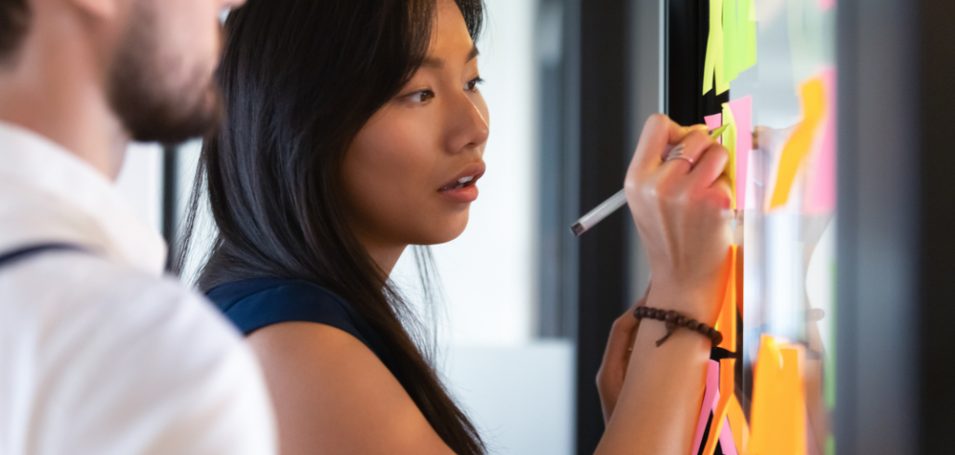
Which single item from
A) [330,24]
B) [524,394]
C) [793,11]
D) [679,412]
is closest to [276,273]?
[330,24]

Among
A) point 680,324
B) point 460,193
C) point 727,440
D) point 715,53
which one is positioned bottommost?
point 727,440

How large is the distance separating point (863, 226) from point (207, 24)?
0.32 metres

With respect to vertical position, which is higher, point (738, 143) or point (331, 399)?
point (738, 143)

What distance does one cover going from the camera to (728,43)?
86 centimetres

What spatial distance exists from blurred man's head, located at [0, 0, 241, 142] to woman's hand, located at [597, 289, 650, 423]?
59 centimetres

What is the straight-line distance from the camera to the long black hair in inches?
34.0

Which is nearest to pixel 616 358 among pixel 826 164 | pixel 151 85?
pixel 826 164

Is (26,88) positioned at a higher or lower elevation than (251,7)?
lower

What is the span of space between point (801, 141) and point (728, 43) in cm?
23

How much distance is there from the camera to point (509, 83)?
5.58 feet

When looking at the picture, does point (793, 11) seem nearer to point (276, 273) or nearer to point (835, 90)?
point (835, 90)

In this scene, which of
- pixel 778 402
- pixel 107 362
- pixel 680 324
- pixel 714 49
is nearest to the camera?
pixel 107 362

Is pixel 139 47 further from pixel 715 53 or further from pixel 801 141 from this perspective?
pixel 715 53

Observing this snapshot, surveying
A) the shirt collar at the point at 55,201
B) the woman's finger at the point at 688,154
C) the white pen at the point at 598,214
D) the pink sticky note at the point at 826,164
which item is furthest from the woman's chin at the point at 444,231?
the shirt collar at the point at 55,201
